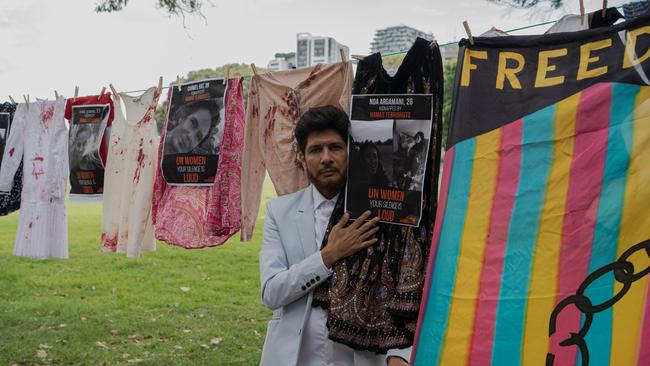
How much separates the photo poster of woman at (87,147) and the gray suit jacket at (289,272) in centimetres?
191

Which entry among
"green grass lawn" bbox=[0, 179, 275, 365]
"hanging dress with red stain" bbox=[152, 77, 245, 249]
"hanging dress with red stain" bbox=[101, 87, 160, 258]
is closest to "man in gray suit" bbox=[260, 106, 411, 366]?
"hanging dress with red stain" bbox=[152, 77, 245, 249]

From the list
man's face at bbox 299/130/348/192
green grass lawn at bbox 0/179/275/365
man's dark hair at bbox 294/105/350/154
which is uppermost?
man's dark hair at bbox 294/105/350/154

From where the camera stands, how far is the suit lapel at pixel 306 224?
7.16ft

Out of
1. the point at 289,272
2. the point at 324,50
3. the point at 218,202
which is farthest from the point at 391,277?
the point at 324,50

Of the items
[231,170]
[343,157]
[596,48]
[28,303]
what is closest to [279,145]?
[231,170]

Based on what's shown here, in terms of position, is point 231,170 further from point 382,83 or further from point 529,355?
point 529,355

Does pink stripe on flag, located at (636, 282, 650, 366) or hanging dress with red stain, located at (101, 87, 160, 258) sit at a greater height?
hanging dress with red stain, located at (101, 87, 160, 258)

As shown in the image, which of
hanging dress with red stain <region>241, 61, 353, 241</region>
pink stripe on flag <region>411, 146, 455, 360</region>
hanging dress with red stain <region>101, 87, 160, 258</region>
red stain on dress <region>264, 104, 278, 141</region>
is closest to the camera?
pink stripe on flag <region>411, 146, 455, 360</region>

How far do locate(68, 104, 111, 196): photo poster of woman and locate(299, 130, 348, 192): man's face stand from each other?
6.70 ft

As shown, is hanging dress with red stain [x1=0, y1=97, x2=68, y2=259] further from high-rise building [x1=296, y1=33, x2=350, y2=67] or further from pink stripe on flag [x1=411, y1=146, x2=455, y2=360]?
pink stripe on flag [x1=411, y1=146, x2=455, y2=360]

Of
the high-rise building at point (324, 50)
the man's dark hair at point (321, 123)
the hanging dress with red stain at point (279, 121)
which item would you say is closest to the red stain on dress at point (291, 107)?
the hanging dress with red stain at point (279, 121)

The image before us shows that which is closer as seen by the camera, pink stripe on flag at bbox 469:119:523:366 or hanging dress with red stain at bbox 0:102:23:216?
pink stripe on flag at bbox 469:119:523:366

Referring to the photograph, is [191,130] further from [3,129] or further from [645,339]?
[645,339]

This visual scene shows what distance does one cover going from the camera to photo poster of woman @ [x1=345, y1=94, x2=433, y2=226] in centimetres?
212
